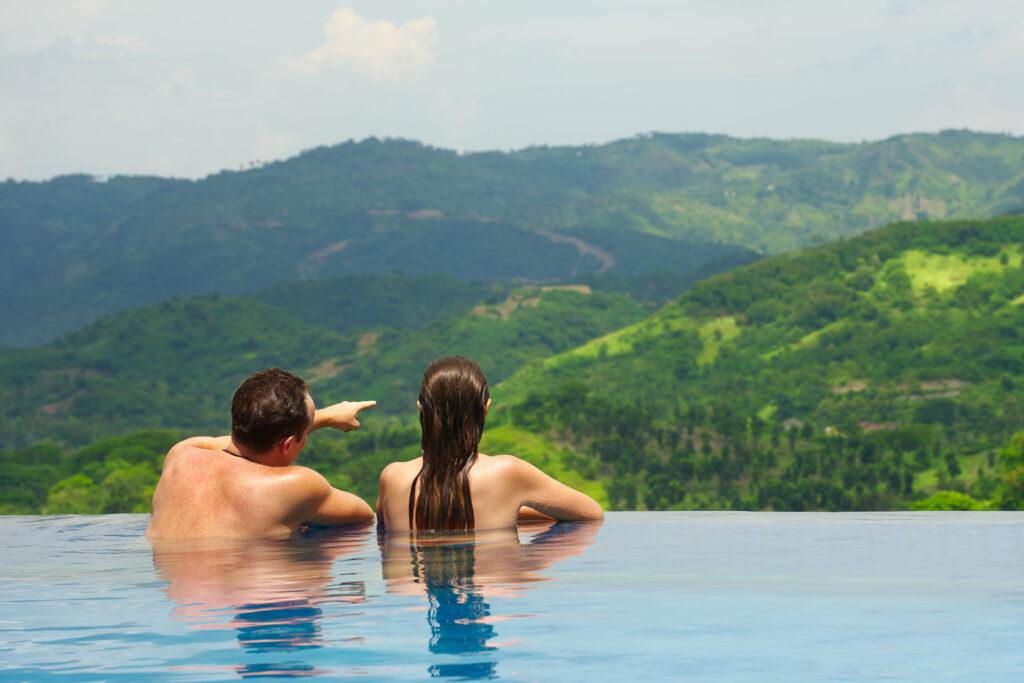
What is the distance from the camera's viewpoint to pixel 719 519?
26.3 ft

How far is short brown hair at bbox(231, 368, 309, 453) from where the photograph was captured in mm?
5145

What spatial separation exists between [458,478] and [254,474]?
0.93 meters

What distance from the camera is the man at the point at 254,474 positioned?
5.20 m

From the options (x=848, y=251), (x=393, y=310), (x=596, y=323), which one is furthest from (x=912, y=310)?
(x=393, y=310)

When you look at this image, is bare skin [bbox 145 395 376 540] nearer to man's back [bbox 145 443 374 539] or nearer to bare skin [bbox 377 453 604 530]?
man's back [bbox 145 443 374 539]

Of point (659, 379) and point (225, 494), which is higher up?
point (659, 379)

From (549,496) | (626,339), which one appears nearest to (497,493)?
(549,496)

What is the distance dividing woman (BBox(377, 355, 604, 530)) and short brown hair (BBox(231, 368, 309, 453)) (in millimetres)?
547

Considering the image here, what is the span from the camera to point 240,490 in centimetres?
550

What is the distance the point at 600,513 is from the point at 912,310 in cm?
9703

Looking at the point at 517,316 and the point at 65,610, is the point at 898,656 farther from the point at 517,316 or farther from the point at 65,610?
the point at 517,316

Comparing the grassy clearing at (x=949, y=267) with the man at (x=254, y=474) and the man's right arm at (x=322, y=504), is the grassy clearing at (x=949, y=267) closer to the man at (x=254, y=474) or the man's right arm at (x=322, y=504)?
the man's right arm at (x=322, y=504)

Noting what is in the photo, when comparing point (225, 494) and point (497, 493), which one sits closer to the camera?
point (225, 494)

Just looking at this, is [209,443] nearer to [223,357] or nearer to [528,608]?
[528,608]
